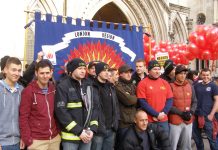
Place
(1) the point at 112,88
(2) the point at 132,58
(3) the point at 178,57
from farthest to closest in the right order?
1. (3) the point at 178,57
2. (2) the point at 132,58
3. (1) the point at 112,88

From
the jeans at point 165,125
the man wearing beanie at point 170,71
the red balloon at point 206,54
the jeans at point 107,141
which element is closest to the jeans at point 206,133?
the man wearing beanie at point 170,71

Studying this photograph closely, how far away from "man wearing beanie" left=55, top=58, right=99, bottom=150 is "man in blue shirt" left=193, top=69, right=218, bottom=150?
9.62ft

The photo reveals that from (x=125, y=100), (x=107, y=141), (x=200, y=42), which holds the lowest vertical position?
(x=107, y=141)

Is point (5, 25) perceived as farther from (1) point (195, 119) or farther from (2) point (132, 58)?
(1) point (195, 119)

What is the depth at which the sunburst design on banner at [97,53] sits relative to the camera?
594cm

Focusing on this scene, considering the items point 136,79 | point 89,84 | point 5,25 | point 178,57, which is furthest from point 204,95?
point 178,57

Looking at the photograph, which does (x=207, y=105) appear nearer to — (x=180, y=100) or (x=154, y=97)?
(x=180, y=100)

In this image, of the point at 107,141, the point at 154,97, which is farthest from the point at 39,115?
the point at 154,97

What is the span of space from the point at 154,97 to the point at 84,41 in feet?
6.24

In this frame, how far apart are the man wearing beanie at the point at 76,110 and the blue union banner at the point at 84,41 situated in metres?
1.65

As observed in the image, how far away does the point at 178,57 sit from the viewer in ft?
42.8

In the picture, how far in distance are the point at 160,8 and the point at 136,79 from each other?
37.2ft

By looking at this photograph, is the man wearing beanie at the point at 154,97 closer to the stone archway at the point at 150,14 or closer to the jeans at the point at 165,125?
the jeans at the point at 165,125

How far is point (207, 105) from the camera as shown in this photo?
6.15m
